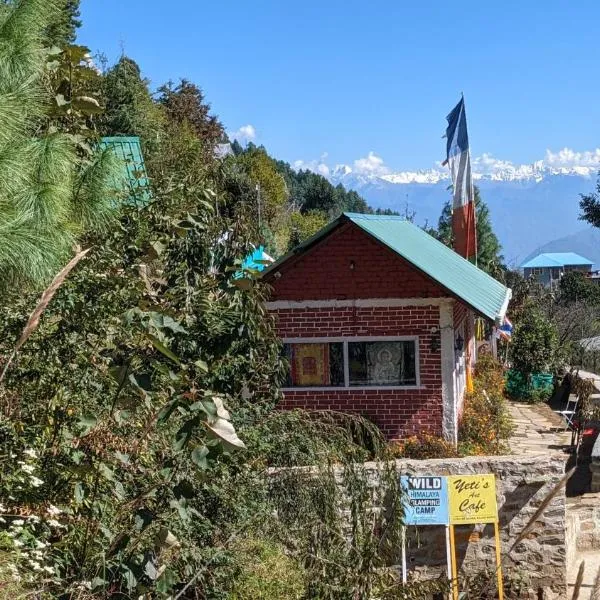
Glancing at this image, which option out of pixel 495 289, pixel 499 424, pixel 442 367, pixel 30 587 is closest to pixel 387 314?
pixel 442 367

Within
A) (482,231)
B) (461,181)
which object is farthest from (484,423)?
(482,231)

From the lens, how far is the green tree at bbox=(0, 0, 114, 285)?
14.8 feet

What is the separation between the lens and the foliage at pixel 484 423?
487 inches

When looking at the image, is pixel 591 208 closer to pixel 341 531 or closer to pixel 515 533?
pixel 515 533

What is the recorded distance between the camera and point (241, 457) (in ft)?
18.9

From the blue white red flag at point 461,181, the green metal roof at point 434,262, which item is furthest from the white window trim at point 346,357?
the blue white red flag at point 461,181

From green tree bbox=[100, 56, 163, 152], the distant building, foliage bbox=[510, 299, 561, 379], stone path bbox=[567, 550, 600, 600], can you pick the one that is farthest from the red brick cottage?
the distant building

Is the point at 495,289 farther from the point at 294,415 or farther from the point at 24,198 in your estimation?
the point at 24,198

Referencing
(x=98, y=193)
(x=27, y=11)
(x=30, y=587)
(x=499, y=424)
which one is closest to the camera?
(x=30, y=587)

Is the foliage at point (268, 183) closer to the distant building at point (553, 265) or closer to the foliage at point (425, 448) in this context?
the foliage at point (425, 448)

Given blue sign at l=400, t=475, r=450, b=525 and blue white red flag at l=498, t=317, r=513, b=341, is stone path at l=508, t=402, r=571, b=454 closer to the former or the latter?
blue white red flag at l=498, t=317, r=513, b=341

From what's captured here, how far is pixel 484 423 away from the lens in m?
13.3

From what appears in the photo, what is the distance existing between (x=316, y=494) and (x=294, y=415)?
23.4 inches

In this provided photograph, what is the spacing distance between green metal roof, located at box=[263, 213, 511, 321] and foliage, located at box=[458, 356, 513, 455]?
180cm
